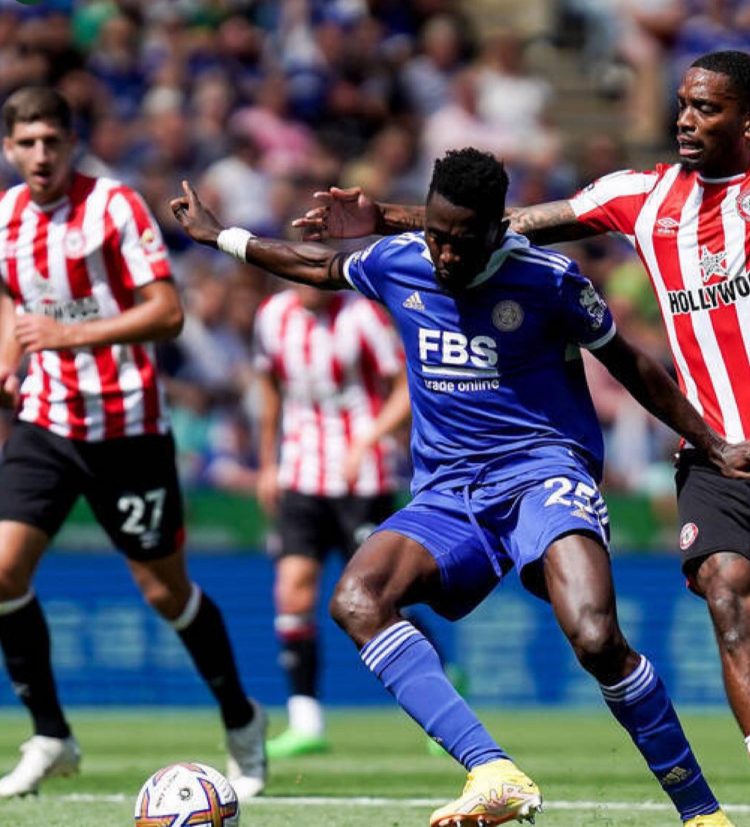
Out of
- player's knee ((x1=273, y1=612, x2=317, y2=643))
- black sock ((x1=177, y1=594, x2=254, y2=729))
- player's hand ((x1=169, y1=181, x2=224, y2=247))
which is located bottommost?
player's knee ((x1=273, y1=612, x2=317, y2=643))

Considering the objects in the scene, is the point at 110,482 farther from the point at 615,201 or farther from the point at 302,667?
the point at 302,667

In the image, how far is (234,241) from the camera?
7457 mm

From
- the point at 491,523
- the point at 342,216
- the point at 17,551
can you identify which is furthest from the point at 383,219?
the point at 17,551

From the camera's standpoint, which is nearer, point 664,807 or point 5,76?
point 664,807

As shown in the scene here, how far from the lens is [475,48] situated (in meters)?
21.4

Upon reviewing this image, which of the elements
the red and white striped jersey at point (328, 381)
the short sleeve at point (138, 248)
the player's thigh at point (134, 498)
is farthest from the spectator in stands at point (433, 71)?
the player's thigh at point (134, 498)

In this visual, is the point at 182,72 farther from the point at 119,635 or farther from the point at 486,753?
the point at 486,753

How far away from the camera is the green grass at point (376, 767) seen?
312 inches

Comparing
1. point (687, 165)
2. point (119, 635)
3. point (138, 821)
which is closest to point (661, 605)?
point (119, 635)

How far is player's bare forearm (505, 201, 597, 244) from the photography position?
25.3 ft

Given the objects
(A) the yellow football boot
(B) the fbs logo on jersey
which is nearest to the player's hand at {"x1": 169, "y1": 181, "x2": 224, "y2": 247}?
(B) the fbs logo on jersey

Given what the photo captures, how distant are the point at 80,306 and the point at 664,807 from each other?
3276 mm

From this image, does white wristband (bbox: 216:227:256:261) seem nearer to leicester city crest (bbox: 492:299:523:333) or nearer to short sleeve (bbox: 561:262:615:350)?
leicester city crest (bbox: 492:299:523:333)

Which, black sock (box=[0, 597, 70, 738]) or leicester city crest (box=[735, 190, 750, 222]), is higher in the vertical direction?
leicester city crest (box=[735, 190, 750, 222])
